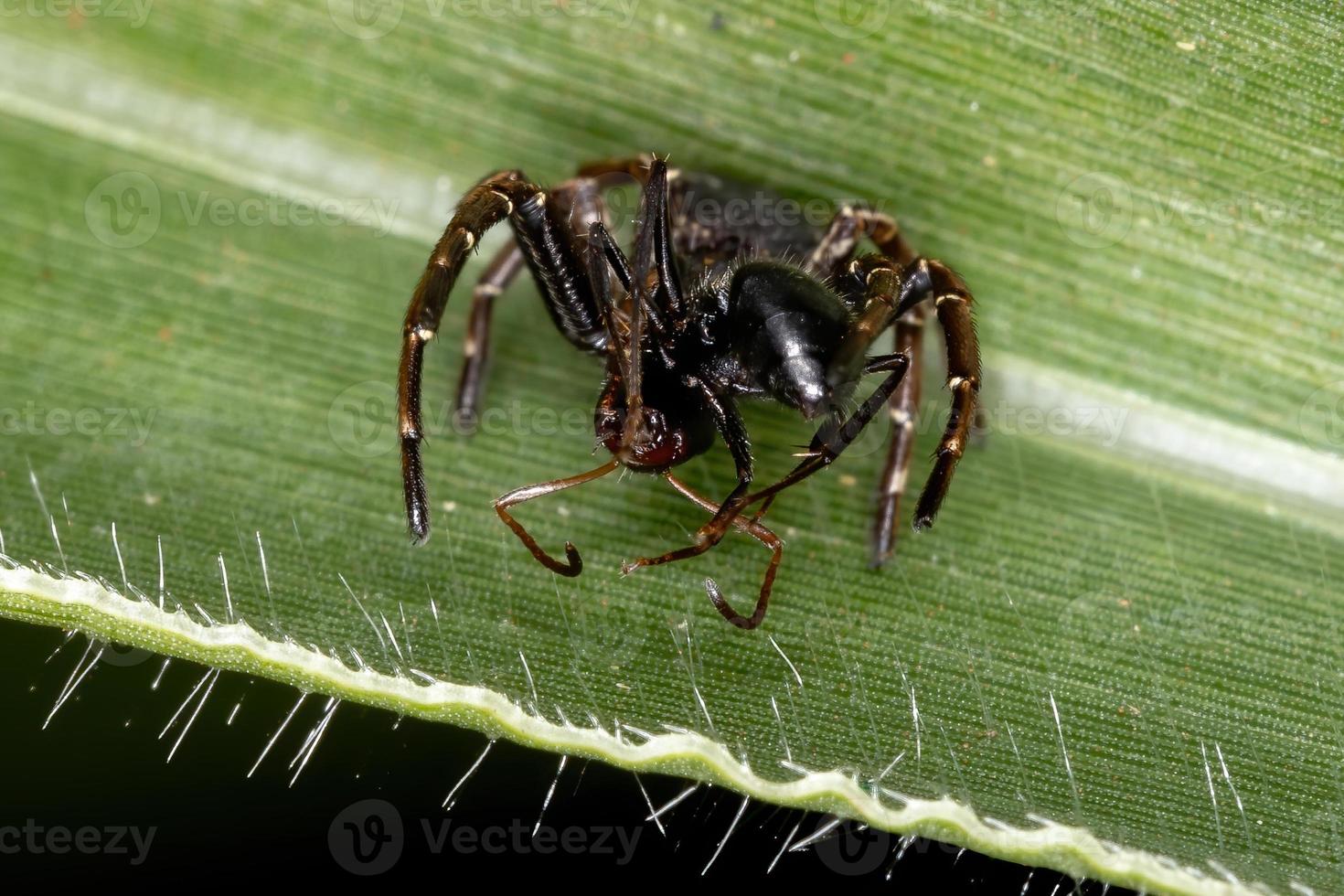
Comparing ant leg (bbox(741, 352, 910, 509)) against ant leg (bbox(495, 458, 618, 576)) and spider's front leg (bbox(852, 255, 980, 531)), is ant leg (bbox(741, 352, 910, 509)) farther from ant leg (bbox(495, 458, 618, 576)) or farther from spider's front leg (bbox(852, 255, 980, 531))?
ant leg (bbox(495, 458, 618, 576))

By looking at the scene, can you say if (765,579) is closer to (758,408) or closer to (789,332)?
(789,332)

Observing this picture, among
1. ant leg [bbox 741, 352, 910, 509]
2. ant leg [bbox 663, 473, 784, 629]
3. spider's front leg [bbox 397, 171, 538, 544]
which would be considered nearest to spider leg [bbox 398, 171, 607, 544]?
spider's front leg [bbox 397, 171, 538, 544]

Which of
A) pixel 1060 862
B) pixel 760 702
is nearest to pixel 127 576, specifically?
pixel 760 702

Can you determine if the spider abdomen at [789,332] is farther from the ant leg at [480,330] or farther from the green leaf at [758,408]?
the ant leg at [480,330]

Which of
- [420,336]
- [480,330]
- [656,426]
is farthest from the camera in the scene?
[480,330]

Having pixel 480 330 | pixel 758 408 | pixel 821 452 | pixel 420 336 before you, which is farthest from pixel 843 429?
pixel 480 330

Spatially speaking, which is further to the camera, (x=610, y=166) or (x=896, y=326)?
(x=610, y=166)

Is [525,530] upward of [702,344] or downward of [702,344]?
downward

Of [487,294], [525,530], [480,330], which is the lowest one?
[525,530]

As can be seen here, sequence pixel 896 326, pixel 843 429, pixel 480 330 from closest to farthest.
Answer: pixel 843 429
pixel 896 326
pixel 480 330
